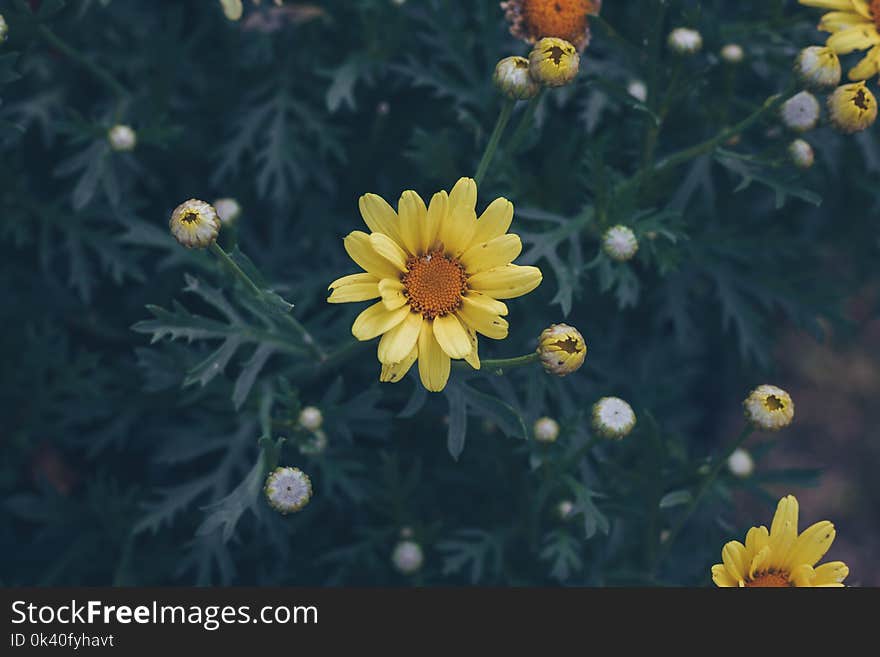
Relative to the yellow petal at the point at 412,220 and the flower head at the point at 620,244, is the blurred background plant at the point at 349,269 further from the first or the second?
the yellow petal at the point at 412,220

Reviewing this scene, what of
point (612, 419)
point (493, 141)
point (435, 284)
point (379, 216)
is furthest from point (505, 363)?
point (493, 141)

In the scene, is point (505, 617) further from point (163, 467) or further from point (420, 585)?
point (163, 467)

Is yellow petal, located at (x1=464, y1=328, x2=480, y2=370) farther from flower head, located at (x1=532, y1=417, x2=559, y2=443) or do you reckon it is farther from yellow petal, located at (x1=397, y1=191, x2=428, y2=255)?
flower head, located at (x1=532, y1=417, x2=559, y2=443)

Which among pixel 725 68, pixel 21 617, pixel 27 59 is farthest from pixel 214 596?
pixel 725 68

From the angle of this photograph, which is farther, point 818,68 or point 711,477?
point 711,477

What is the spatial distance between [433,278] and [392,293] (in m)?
0.15

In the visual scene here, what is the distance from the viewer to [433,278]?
238 centimetres

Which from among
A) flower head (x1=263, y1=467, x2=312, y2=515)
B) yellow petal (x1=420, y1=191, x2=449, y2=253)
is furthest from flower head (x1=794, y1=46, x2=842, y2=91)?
flower head (x1=263, y1=467, x2=312, y2=515)

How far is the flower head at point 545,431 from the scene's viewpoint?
2.83m

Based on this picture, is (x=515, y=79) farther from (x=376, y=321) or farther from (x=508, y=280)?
(x=376, y=321)

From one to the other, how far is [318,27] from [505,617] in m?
2.49

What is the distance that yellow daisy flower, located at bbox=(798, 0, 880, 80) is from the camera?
272cm

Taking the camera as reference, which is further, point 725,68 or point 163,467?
point 163,467

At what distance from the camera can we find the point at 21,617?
273 cm
